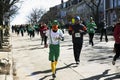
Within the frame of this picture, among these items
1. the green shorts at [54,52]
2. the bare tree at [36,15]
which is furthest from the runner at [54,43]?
the bare tree at [36,15]

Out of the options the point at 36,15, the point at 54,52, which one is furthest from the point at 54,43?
the point at 36,15

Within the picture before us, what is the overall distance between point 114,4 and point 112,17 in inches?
103

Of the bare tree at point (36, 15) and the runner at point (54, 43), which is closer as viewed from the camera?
the runner at point (54, 43)

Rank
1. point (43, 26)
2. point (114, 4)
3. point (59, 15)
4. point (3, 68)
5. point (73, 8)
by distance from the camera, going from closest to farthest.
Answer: point (3, 68), point (43, 26), point (114, 4), point (73, 8), point (59, 15)

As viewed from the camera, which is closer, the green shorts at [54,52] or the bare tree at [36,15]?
the green shorts at [54,52]

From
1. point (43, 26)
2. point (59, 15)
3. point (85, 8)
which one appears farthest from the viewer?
point (59, 15)

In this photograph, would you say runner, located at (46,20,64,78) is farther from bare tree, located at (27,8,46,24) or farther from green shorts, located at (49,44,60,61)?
bare tree, located at (27,8,46,24)

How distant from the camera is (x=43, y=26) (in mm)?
26656

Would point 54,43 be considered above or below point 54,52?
above

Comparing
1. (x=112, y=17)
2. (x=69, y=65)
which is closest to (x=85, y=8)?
(x=112, y=17)

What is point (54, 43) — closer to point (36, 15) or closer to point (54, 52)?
point (54, 52)

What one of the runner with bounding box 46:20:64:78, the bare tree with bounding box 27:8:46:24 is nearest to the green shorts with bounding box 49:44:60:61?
the runner with bounding box 46:20:64:78

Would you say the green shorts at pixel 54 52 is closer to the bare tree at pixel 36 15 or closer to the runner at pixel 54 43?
the runner at pixel 54 43

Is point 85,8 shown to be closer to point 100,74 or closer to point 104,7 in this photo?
point 104,7
